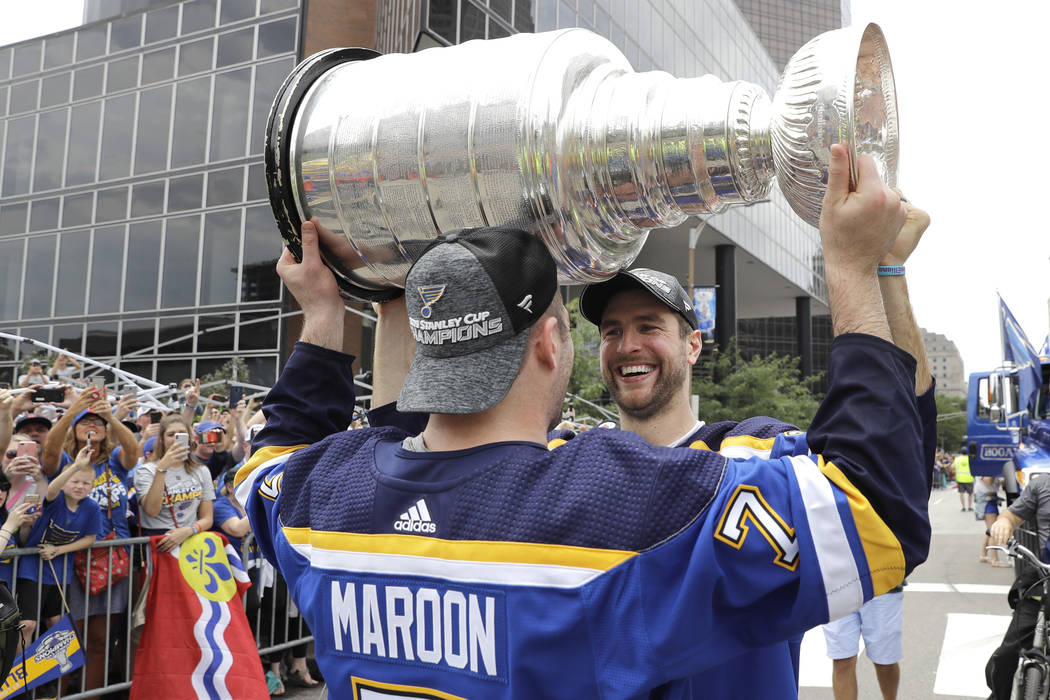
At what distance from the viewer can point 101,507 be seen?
19.1ft

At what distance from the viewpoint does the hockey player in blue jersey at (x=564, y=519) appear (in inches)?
54.3

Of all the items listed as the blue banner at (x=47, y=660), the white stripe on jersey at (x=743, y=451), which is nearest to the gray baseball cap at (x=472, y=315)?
the white stripe on jersey at (x=743, y=451)

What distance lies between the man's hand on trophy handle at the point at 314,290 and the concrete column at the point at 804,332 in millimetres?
42424

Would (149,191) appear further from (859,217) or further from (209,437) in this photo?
(859,217)

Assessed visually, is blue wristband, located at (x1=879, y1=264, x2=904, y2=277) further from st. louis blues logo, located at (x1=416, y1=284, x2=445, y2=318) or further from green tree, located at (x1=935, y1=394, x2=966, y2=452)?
green tree, located at (x1=935, y1=394, x2=966, y2=452)

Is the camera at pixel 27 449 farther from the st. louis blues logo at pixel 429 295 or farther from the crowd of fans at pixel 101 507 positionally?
the st. louis blues logo at pixel 429 295

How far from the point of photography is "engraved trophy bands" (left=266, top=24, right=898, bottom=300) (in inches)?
63.6

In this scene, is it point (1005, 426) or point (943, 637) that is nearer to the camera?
point (943, 637)

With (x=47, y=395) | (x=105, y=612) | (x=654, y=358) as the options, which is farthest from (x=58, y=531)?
(x=654, y=358)

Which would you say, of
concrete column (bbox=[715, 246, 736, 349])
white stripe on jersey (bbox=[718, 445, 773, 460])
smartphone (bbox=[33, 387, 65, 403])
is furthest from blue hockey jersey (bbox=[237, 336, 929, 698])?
concrete column (bbox=[715, 246, 736, 349])

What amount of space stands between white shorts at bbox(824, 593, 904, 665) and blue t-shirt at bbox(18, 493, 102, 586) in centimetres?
504

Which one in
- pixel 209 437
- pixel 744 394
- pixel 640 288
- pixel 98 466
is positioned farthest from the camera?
pixel 744 394

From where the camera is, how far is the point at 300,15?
1848cm

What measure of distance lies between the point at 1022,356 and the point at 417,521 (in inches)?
531
